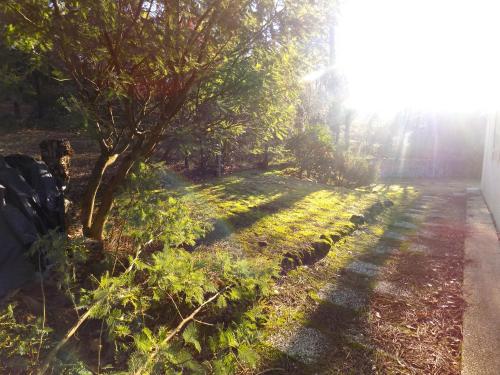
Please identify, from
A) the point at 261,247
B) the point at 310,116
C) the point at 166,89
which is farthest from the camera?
the point at 310,116

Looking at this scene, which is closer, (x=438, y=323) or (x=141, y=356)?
(x=141, y=356)

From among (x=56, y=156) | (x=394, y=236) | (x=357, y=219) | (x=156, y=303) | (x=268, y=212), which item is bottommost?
(x=394, y=236)

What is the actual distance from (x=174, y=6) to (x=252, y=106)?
4.94 feet

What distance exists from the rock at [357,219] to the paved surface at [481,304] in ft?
5.24

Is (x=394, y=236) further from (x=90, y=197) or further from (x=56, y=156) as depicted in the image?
(x=56, y=156)

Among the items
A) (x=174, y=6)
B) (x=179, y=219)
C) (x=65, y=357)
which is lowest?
(x=65, y=357)

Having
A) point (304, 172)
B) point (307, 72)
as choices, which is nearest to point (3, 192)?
point (307, 72)

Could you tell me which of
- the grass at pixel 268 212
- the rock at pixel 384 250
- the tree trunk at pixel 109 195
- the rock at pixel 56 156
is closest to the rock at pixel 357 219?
the grass at pixel 268 212

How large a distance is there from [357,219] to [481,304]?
9.29 ft

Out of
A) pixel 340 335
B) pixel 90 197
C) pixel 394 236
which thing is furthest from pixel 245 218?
pixel 340 335

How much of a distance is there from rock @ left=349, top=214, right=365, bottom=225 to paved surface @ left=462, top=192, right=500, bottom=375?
160 centimetres

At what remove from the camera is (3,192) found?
253 cm

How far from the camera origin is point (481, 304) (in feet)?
9.56

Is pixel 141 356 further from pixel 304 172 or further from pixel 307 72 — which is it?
pixel 304 172
